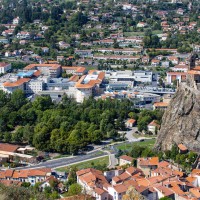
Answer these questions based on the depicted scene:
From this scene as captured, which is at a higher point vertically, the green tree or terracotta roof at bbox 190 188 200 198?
terracotta roof at bbox 190 188 200 198

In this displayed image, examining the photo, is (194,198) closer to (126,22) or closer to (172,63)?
(172,63)

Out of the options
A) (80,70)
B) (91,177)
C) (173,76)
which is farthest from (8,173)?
(80,70)

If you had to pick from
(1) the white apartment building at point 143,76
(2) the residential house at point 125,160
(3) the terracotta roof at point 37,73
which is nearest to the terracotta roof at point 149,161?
(2) the residential house at point 125,160

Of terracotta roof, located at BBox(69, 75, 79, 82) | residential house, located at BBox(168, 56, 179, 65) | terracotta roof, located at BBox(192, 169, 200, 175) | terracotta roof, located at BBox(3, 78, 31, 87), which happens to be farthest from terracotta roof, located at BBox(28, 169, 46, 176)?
residential house, located at BBox(168, 56, 179, 65)

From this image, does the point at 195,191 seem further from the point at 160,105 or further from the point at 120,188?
the point at 160,105

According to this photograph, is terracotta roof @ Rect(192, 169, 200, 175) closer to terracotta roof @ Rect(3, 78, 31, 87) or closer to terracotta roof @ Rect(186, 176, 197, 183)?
terracotta roof @ Rect(186, 176, 197, 183)

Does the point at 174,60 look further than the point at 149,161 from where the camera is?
Yes

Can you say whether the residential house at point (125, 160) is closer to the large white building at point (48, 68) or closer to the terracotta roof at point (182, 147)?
the terracotta roof at point (182, 147)
